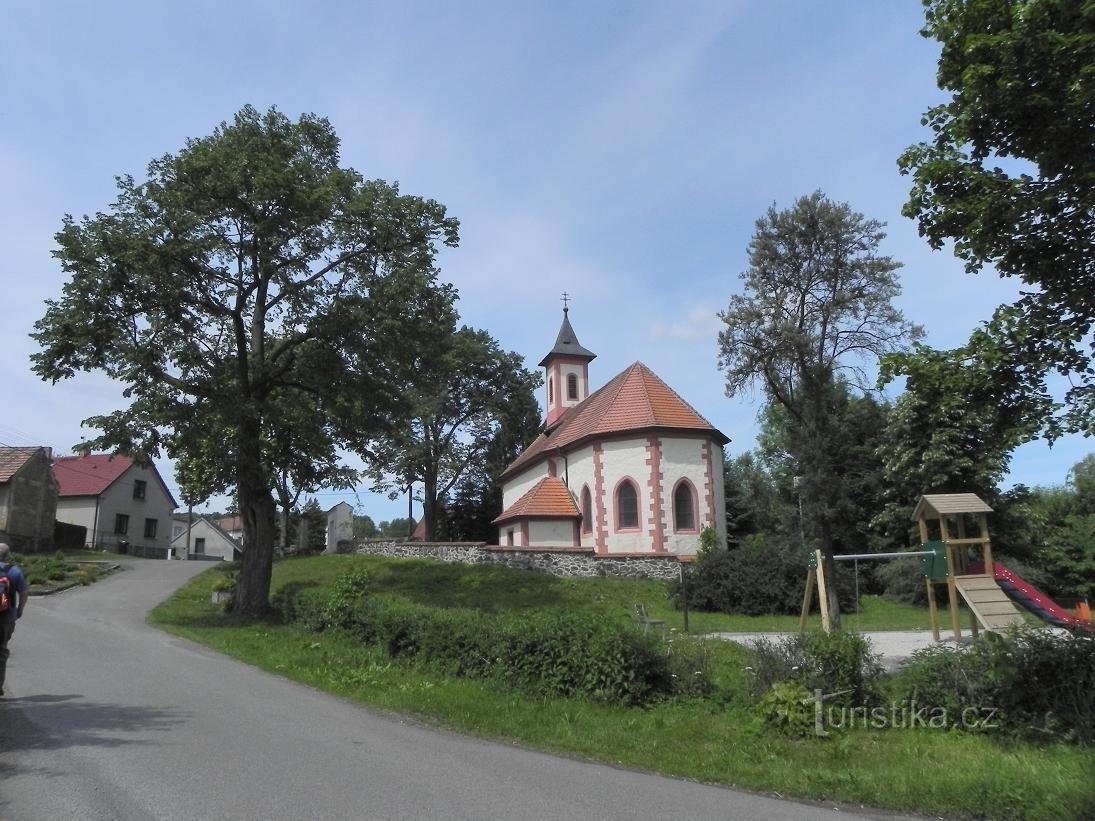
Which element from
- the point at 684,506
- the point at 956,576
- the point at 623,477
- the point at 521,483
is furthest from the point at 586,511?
the point at 956,576

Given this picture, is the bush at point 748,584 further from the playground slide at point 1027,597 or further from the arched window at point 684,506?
the playground slide at point 1027,597

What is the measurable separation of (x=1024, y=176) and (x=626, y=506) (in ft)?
85.7

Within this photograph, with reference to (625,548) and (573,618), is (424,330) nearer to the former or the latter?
(573,618)

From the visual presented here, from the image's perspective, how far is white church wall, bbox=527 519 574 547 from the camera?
3556 centimetres

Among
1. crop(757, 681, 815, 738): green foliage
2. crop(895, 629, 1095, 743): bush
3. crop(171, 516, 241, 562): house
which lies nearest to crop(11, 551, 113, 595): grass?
crop(757, 681, 815, 738): green foliage

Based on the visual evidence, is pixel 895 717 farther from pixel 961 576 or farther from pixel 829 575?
pixel 829 575

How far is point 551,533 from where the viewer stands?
117 feet

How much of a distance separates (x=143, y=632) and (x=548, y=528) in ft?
65.2

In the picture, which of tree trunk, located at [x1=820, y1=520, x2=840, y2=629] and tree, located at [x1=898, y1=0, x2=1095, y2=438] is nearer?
tree, located at [x1=898, y1=0, x2=1095, y2=438]

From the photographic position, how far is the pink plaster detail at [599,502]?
33750 millimetres

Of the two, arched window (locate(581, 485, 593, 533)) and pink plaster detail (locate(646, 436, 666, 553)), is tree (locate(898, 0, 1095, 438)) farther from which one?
arched window (locate(581, 485, 593, 533))

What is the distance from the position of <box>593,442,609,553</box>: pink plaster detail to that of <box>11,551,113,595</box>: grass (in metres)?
19.4

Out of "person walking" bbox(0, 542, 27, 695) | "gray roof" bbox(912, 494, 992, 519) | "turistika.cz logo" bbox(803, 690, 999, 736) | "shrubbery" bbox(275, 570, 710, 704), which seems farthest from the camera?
"gray roof" bbox(912, 494, 992, 519)

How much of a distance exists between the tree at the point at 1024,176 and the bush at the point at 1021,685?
240 centimetres
